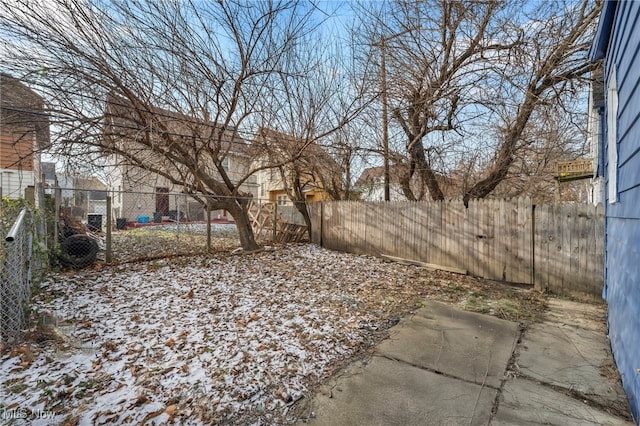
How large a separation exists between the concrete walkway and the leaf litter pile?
0.30 m

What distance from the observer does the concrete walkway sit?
2199 mm

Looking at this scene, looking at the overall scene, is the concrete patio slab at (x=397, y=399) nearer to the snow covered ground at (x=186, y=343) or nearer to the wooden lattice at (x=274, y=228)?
the snow covered ground at (x=186, y=343)

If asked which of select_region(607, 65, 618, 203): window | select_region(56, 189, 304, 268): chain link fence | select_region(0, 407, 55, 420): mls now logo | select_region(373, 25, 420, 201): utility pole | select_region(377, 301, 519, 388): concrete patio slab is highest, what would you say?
select_region(373, 25, 420, 201): utility pole

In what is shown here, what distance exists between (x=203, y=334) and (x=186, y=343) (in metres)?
0.24

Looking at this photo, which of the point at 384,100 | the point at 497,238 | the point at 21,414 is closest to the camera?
the point at 21,414

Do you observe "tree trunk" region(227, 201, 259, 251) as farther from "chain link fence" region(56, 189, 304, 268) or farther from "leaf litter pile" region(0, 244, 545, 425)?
"leaf litter pile" region(0, 244, 545, 425)

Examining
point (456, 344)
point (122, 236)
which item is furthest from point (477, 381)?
point (122, 236)

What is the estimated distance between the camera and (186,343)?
3.09m

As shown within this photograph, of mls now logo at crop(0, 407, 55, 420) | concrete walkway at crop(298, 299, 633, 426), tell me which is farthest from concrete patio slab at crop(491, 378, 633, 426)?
mls now logo at crop(0, 407, 55, 420)

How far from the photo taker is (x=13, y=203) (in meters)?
4.17

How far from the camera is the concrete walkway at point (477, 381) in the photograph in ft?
7.22

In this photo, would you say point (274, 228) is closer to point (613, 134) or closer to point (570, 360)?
point (570, 360)

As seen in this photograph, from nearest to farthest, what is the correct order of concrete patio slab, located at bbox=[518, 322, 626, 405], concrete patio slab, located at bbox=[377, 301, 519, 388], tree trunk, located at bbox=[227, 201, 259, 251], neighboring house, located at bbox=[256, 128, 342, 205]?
concrete patio slab, located at bbox=[518, 322, 626, 405] → concrete patio slab, located at bbox=[377, 301, 519, 388] → neighboring house, located at bbox=[256, 128, 342, 205] → tree trunk, located at bbox=[227, 201, 259, 251]

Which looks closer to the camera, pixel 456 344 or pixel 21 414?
pixel 21 414
